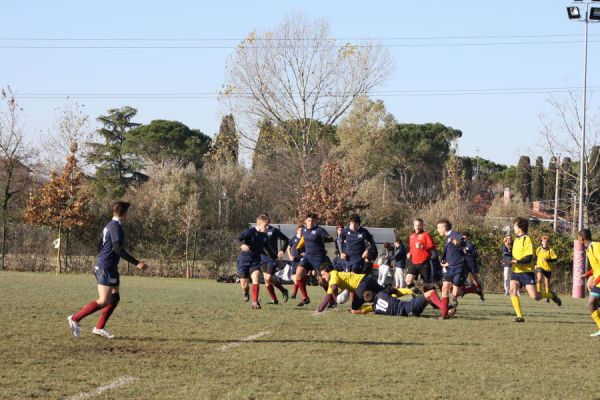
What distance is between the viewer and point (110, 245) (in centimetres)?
1112

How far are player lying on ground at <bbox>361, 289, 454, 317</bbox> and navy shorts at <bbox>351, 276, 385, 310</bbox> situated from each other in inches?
2.3

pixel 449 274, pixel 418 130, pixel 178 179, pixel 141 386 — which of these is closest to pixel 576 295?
pixel 449 274

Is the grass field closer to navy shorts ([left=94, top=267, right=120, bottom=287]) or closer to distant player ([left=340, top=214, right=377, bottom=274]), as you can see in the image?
navy shorts ([left=94, top=267, right=120, bottom=287])

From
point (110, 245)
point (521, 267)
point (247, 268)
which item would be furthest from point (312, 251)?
point (110, 245)

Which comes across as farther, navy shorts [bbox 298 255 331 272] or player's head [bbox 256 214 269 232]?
navy shorts [bbox 298 255 331 272]

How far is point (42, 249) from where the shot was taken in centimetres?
3678

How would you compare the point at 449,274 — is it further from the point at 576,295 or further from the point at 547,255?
the point at 576,295

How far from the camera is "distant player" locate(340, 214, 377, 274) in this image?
18203 millimetres

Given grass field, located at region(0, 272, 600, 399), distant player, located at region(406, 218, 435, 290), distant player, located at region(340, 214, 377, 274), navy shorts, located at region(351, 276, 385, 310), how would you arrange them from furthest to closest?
1. distant player, located at region(340, 214, 377, 274)
2. distant player, located at region(406, 218, 435, 290)
3. navy shorts, located at region(351, 276, 385, 310)
4. grass field, located at region(0, 272, 600, 399)

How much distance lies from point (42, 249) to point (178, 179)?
19.0 metres

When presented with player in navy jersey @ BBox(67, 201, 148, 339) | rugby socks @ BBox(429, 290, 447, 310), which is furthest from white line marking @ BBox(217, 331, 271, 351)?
rugby socks @ BBox(429, 290, 447, 310)

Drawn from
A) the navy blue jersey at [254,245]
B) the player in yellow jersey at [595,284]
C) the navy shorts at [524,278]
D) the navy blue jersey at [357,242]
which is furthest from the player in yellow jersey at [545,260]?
the player in yellow jersey at [595,284]

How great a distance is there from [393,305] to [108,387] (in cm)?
863

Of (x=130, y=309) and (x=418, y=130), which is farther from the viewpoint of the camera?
(x=418, y=130)
